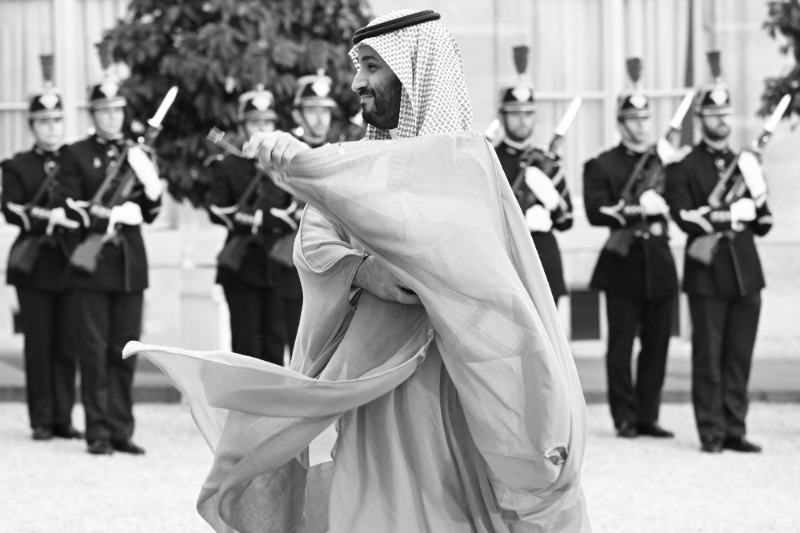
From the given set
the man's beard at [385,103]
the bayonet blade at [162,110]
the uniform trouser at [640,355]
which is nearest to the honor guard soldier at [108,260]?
the bayonet blade at [162,110]

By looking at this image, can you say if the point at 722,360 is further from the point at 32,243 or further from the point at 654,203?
the point at 32,243

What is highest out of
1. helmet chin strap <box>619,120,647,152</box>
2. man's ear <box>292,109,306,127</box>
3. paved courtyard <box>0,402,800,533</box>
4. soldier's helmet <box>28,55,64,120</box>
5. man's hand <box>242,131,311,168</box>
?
soldier's helmet <box>28,55,64,120</box>

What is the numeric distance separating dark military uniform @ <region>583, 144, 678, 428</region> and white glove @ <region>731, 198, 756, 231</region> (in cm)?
65

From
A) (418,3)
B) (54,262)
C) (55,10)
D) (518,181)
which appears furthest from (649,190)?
(55,10)

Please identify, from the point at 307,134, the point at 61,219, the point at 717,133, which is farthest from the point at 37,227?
the point at 717,133

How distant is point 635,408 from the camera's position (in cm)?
924

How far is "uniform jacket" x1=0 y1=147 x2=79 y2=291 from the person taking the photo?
30.0 feet

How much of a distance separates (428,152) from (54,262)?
20.5ft

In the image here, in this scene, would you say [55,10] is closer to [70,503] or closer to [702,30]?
[702,30]

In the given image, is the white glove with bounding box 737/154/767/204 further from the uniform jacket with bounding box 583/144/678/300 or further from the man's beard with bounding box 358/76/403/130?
the man's beard with bounding box 358/76/403/130

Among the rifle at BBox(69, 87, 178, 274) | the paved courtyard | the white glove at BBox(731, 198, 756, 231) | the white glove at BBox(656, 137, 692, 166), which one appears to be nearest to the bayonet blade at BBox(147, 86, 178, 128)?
the rifle at BBox(69, 87, 178, 274)

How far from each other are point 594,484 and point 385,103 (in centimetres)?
409

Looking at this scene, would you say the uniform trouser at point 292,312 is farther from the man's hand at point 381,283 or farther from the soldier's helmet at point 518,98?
the man's hand at point 381,283

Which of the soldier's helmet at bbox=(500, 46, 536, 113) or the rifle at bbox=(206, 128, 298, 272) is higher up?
the soldier's helmet at bbox=(500, 46, 536, 113)
